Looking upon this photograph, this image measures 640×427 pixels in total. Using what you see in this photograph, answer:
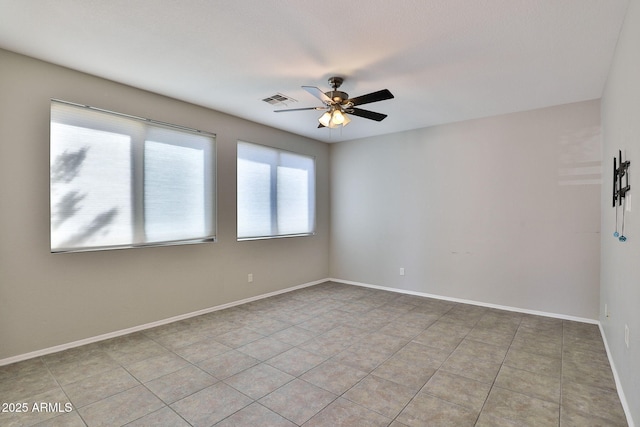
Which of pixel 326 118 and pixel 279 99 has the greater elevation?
pixel 279 99

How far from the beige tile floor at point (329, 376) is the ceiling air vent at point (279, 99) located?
8.98 feet

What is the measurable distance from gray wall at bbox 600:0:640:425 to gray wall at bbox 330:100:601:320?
2.32ft

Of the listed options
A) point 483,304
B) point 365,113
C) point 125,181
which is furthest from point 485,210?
Result: point 125,181

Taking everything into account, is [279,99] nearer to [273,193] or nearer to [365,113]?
[365,113]

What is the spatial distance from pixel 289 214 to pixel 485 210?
3.05m

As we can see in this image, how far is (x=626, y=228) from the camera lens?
2248 millimetres

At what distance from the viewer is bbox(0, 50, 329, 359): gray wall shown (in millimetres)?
2742

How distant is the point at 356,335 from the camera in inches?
134

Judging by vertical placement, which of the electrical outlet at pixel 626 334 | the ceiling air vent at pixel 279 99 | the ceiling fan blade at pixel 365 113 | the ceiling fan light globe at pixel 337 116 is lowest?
the electrical outlet at pixel 626 334

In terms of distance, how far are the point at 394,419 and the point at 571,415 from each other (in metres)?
1.18

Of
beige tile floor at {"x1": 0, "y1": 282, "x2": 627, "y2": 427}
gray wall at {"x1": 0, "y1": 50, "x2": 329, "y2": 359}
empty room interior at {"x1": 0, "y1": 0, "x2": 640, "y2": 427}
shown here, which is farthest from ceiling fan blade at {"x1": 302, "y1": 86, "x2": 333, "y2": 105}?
beige tile floor at {"x1": 0, "y1": 282, "x2": 627, "y2": 427}

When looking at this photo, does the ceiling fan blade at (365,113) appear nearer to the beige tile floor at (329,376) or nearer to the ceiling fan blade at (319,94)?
the ceiling fan blade at (319,94)

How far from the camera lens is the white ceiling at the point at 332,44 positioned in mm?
2148

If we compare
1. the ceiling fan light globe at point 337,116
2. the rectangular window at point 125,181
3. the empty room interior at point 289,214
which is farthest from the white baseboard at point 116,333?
the ceiling fan light globe at point 337,116
